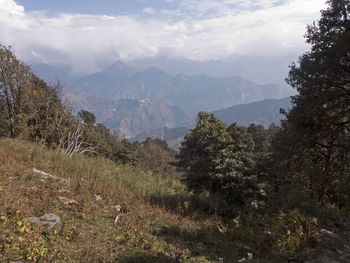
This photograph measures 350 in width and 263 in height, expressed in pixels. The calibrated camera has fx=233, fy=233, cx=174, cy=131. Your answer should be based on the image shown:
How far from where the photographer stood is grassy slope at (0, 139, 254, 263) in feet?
14.7

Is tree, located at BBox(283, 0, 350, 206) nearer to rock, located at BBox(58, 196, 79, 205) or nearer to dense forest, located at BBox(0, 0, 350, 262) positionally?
dense forest, located at BBox(0, 0, 350, 262)

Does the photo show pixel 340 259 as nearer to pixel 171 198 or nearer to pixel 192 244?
pixel 192 244

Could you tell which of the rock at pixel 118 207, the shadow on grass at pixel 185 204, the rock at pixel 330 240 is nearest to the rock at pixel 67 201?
the rock at pixel 118 207

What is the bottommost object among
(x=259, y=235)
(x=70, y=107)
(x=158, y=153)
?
(x=158, y=153)

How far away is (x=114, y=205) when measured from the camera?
23.9ft

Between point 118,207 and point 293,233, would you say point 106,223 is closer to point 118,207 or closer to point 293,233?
point 118,207

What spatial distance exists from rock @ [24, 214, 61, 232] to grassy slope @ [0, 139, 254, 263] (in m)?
0.18

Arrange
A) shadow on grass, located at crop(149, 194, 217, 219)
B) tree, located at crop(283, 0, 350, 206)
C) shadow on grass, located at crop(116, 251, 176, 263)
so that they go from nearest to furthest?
shadow on grass, located at crop(116, 251, 176, 263), shadow on grass, located at crop(149, 194, 217, 219), tree, located at crop(283, 0, 350, 206)

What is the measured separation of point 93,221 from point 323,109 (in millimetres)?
10237

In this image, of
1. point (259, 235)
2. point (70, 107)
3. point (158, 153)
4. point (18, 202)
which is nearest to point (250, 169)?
point (259, 235)

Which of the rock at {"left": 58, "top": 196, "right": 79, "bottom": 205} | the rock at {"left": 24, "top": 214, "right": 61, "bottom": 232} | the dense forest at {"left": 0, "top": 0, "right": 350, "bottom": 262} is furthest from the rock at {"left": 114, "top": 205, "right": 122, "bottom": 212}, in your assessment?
the rock at {"left": 24, "top": 214, "right": 61, "bottom": 232}

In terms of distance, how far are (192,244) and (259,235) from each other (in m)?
2.58

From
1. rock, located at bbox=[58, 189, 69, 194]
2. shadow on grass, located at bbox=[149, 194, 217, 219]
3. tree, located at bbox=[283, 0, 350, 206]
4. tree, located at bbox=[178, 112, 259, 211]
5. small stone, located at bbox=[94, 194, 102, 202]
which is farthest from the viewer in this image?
tree, located at bbox=[283, 0, 350, 206]

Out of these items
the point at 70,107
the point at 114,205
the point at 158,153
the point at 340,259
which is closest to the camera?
the point at 340,259
